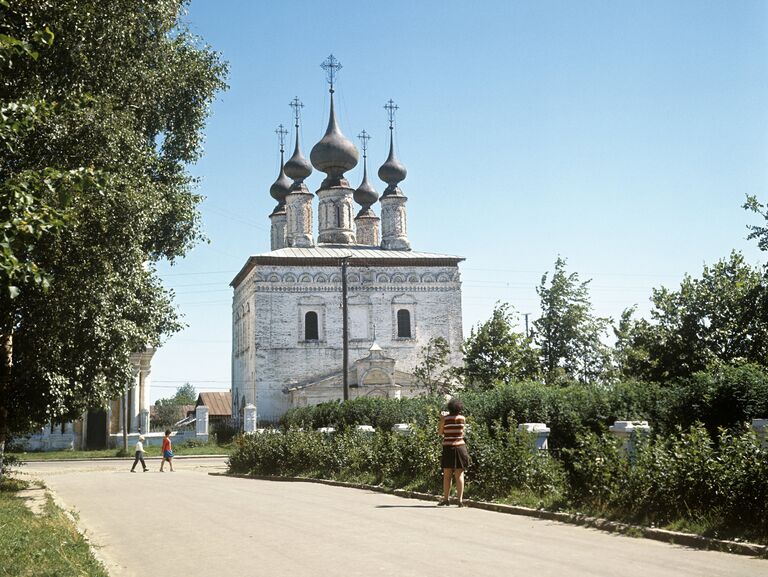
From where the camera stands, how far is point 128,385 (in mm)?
16047

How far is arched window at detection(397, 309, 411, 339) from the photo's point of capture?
48.2 metres

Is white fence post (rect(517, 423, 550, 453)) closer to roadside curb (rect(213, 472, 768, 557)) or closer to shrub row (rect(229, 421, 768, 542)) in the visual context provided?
shrub row (rect(229, 421, 768, 542))

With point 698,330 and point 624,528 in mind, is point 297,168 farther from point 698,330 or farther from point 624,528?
point 624,528

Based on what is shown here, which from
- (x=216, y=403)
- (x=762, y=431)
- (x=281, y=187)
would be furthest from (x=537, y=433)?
(x=216, y=403)

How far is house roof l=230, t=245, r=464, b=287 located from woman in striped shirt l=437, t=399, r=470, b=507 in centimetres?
3564

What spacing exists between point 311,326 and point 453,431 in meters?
36.3

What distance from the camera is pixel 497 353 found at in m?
38.1

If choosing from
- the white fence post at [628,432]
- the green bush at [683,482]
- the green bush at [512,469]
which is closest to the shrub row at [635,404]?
the green bush at [512,469]

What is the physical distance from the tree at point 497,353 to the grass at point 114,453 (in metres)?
11.0

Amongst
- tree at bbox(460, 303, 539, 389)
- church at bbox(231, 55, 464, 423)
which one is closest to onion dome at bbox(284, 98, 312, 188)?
church at bbox(231, 55, 464, 423)

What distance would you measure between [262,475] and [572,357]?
19.3 meters

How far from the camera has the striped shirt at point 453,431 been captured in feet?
36.9

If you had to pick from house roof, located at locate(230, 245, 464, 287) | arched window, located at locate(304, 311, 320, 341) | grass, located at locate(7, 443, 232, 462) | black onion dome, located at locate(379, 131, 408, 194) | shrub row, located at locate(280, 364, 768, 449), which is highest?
black onion dome, located at locate(379, 131, 408, 194)

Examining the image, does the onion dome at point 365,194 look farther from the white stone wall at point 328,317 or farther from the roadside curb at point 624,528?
the roadside curb at point 624,528
